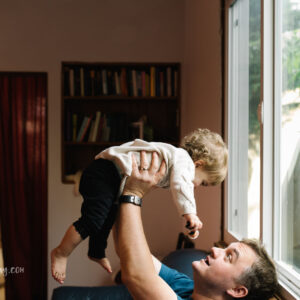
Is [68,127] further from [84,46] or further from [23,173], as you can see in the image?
[84,46]

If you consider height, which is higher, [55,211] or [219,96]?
[219,96]

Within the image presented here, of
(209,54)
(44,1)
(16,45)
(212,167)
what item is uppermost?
(44,1)

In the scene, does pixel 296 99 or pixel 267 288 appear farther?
pixel 296 99

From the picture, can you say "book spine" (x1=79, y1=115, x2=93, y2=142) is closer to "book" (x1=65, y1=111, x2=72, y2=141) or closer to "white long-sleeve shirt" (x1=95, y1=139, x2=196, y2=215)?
"book" (x1=65, y1=111, x2=72, y2=141)

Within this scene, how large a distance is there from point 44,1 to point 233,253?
3524 mm

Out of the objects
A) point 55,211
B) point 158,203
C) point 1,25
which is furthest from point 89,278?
point 1,25

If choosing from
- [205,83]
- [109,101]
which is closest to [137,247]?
[205,83]

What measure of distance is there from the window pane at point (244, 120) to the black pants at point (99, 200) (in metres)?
1.02

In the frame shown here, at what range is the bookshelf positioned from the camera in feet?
13.1

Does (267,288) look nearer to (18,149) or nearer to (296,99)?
(296,99)

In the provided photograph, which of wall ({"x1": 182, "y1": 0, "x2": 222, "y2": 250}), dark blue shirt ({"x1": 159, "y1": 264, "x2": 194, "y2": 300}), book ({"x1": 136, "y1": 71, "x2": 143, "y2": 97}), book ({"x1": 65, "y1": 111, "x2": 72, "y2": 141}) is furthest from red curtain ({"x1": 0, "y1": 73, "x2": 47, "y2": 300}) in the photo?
dark blue shirt ({"x1": 159, "y1": 264, "x2": 194, "y2": 300})

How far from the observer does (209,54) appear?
2996mm

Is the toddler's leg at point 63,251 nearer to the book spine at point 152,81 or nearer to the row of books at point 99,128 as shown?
the row of books at point 99,128

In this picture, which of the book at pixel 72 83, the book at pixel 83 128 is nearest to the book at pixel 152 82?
the book at pixel 83 128
